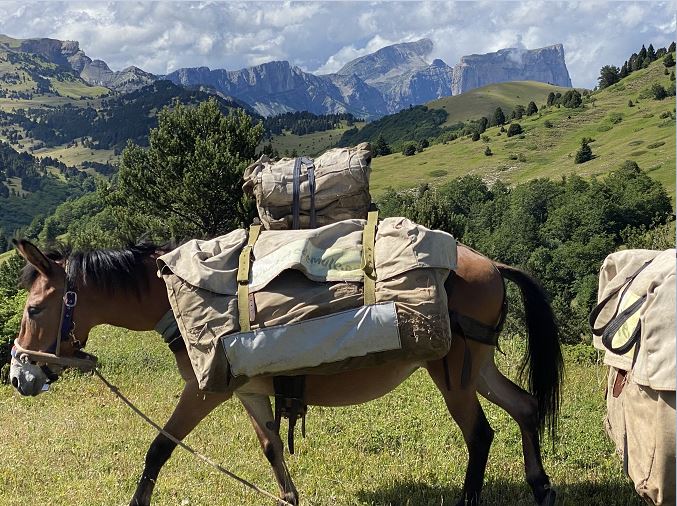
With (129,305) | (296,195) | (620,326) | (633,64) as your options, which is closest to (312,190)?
(296,195)

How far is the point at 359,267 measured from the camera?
3889 millimetres

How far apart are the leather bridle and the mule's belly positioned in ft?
3.94

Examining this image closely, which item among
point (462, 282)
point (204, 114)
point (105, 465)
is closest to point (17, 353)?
point (105, 465)

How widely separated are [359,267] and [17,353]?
2487 millimetres

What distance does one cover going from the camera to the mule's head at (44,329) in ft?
13.3

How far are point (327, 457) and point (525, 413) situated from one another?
186cm

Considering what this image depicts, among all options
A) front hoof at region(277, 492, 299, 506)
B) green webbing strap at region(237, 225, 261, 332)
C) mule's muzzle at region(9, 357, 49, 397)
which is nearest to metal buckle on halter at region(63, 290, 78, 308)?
mule's muzzle at region(9, 357, 49, 397)

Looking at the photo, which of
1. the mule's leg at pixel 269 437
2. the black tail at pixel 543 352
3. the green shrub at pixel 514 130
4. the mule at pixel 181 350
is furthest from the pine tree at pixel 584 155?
the mule's leg at pixel 269 437

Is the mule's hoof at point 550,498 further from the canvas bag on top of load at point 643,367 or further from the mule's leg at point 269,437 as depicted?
the mule's leg at point 269,437

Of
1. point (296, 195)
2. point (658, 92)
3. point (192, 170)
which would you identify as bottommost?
point (296, 195)

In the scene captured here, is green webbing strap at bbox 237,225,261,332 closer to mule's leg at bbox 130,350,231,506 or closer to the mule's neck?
mule's leg at bbox 130,350,231,506

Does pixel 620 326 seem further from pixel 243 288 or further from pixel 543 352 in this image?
pixel 243 288

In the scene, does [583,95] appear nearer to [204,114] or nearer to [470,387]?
[204,114]

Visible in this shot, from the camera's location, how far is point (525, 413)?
4.76m
